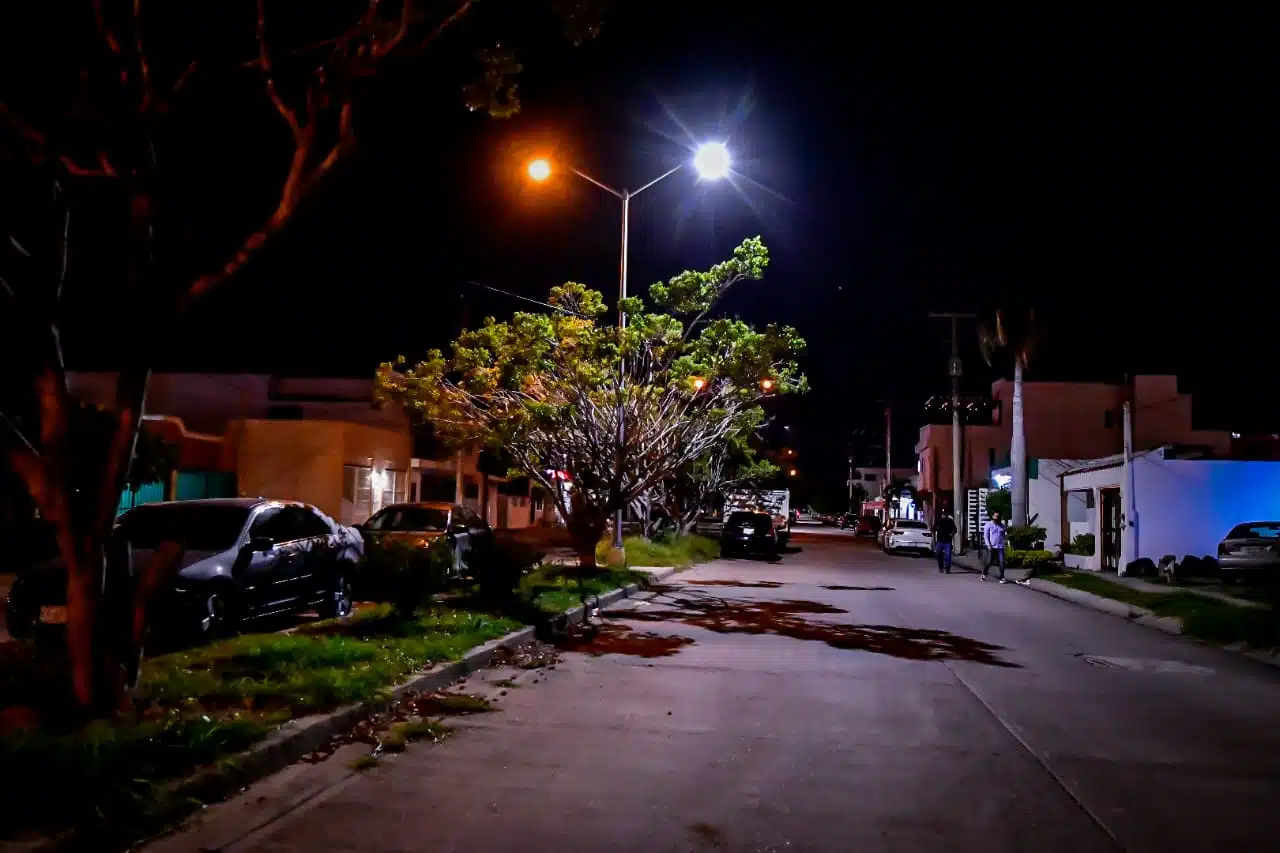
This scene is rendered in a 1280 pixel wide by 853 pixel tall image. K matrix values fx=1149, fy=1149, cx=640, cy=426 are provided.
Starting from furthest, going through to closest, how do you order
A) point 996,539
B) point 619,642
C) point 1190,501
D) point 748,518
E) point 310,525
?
1. point 748,518
2. point 1190,501
3. point 996,539
4. point 310,525
5. point 619,642

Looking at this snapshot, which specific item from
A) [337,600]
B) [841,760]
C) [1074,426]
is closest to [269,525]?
[337,600]

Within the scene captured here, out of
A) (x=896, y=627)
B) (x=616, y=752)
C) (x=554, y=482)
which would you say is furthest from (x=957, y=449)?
(x=616, y=752)

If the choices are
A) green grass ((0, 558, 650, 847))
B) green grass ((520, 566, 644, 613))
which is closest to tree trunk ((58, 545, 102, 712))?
green grass ((0, 558, 650, 847))

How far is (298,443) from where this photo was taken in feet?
105

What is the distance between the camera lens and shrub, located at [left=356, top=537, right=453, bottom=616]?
12.0m

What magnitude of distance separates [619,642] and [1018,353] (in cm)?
2489

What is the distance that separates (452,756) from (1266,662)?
10327 mm

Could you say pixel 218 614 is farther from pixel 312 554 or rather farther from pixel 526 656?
pixel 526 656

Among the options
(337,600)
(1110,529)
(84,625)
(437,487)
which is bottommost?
(337,600)

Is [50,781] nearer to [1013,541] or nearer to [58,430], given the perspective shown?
[58,430]

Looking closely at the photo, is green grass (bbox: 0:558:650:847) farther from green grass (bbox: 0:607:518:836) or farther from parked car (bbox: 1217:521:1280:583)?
parked car (bbox: 1217:521:1280:583)

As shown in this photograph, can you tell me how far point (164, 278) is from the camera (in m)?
7.61

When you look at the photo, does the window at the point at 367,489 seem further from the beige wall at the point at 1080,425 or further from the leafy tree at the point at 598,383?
the beige wall at the point at 1080,425

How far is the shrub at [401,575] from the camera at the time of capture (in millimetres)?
12047
